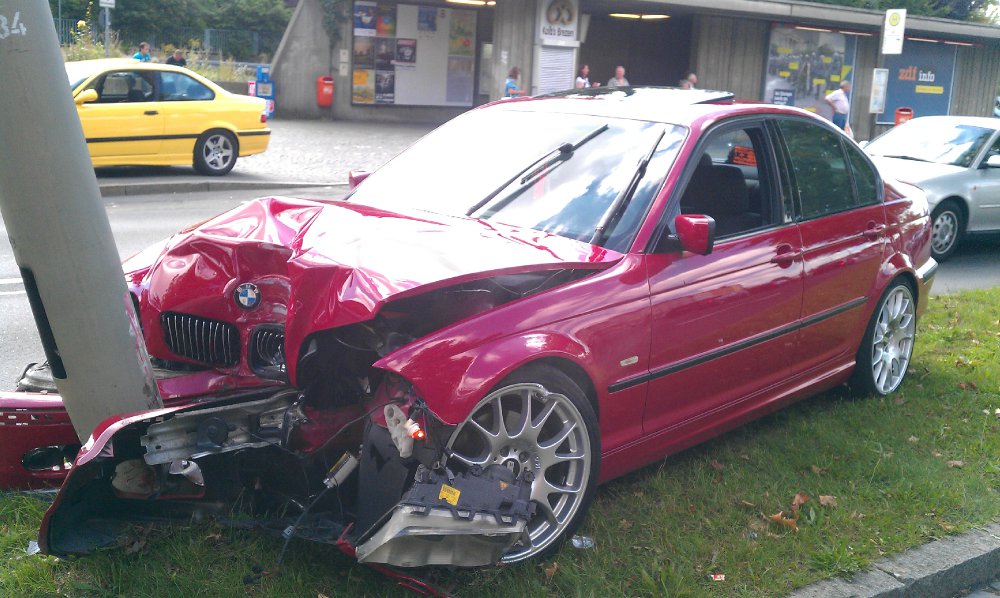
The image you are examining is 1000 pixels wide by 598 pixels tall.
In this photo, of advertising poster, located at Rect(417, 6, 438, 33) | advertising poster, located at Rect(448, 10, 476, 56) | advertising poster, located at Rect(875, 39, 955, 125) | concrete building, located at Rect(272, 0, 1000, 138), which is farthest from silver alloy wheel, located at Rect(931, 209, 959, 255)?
advertising poster, located at Rect(875, 39, 955, 125)

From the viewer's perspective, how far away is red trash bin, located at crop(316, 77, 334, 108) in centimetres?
2712

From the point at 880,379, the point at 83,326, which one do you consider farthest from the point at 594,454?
the point at 880,379

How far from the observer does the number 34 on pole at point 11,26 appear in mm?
3322

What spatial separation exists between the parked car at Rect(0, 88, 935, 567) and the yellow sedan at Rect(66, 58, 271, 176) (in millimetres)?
10523

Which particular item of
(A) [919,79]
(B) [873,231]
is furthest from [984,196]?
(A) [919,79]

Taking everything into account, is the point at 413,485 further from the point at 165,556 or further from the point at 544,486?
the point at 165,556

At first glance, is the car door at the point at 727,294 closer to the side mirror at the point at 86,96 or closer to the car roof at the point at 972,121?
the car roof at the point at 972,121

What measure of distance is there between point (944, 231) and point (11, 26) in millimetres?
10923

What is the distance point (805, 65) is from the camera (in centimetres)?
2952

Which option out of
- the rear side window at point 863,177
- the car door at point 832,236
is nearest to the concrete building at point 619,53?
the rear side window at point 863,177

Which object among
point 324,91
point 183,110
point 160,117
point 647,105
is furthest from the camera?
point 324,91

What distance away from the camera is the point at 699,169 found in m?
5.01

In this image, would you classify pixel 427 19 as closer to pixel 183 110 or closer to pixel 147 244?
pixel 183 110

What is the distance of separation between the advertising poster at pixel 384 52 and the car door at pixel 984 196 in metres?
18.7
